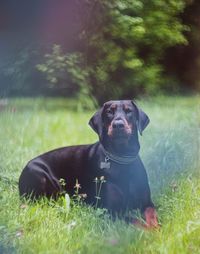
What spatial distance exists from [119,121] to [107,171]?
0.19m

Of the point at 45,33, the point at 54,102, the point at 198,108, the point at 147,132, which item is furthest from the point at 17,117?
the point at 198,108

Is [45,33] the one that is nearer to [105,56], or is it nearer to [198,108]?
[105,56]

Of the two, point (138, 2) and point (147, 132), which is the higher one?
point (138, 2)

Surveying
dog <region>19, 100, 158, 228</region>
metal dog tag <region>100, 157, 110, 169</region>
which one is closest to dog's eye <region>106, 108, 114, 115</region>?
dog <region>19, 100, 158, 228</region>

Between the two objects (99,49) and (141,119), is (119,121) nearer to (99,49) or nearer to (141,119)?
(141,119)

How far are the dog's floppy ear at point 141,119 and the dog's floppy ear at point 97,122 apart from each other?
0.12 metres

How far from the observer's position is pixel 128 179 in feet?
7.41

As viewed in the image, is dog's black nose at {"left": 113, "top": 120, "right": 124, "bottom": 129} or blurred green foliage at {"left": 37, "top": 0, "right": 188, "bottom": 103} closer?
dog's black nose at {"left": 113, "top": 120, "right": 124, "bottom": 129}

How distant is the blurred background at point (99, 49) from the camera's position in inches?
89.5

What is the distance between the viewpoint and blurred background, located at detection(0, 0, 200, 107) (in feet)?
7.46

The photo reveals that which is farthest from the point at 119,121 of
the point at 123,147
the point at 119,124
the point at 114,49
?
the point at 114,49

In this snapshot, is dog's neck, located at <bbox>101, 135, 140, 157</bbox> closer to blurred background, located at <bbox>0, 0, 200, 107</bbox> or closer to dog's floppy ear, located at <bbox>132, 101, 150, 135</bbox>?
dog's floppy ear, located at <bbox>132, 101, 150, 135</bbox>

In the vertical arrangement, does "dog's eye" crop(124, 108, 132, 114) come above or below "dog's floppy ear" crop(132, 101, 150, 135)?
above

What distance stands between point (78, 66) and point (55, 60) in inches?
3.1
